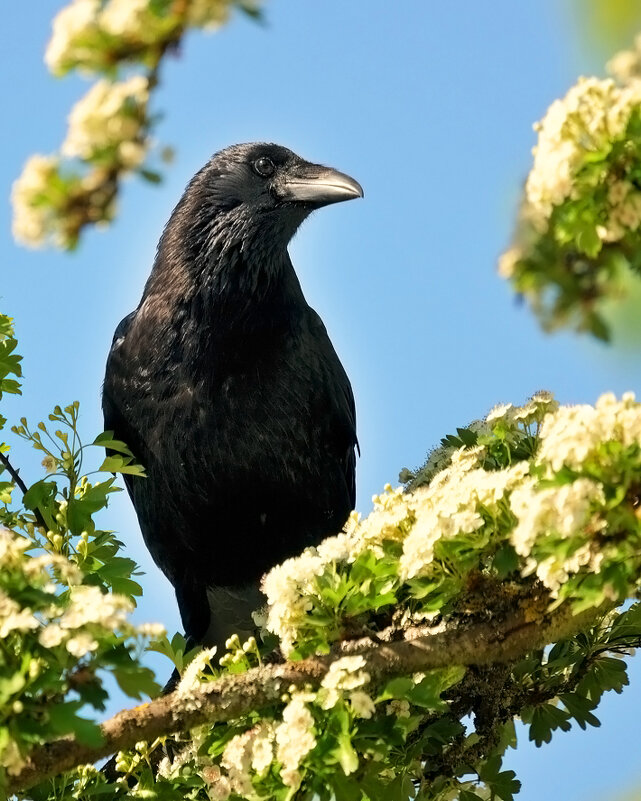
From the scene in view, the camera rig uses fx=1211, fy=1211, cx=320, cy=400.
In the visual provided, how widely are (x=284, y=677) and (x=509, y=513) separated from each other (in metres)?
0.64

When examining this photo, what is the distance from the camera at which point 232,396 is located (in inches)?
203

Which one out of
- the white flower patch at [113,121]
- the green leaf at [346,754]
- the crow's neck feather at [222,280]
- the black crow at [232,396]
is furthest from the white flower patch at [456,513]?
the crow's neck feather at [222,280]

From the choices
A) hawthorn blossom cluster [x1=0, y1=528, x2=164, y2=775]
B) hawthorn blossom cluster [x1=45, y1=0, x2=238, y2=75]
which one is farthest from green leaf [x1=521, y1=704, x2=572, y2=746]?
hawthorn blossom cluster [x1=45, y1=0, x2=238, y2=75]

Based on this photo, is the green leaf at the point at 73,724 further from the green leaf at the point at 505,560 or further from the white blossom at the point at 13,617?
the green leaf at the point at 505,560

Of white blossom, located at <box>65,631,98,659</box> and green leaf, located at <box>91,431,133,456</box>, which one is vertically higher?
green leaf, located at <box>91,431,133,456</box>

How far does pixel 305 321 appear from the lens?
5.55 meters

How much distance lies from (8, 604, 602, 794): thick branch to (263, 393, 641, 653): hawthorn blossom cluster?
0.36ft

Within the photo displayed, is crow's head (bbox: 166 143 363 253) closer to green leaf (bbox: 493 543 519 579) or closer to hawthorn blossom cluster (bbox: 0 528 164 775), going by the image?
green leaf (bbox: 493 543 519 579)

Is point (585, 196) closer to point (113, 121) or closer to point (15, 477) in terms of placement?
point (113, 121)

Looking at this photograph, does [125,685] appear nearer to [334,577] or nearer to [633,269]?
[334,577]

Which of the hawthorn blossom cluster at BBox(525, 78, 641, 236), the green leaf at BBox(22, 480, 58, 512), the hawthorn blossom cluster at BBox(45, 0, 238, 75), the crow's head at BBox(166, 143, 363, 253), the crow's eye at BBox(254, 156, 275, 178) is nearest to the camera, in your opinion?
the hawthorn blossom cluster at BBox(45, 0, 238, 75)

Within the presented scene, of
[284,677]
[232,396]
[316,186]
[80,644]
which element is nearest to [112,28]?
[80,644]

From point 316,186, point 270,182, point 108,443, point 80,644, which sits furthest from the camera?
point 270,182

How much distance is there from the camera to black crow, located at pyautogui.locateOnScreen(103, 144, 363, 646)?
516 cm
